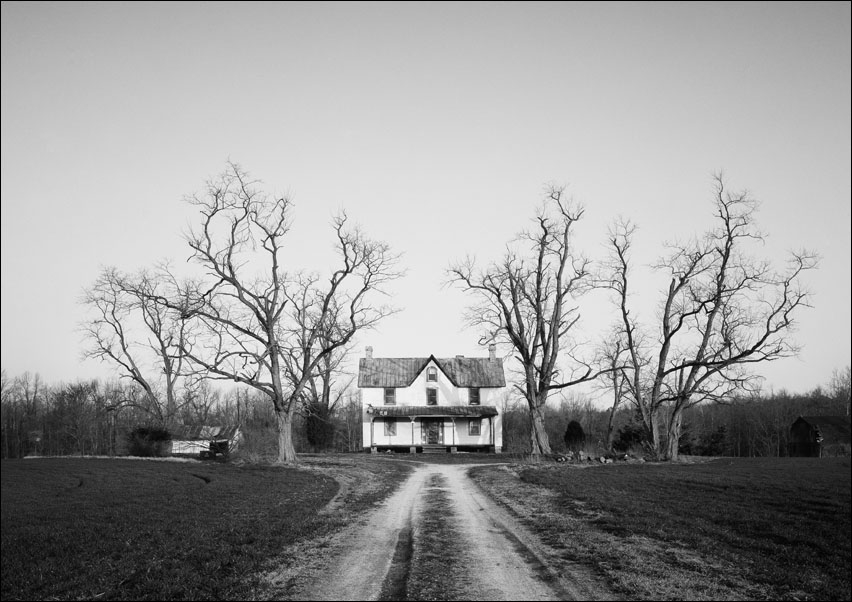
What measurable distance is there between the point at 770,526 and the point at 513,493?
23.7 ft

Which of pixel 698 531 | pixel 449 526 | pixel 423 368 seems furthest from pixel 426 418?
pixel 698 531

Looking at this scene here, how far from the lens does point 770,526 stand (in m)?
11.6

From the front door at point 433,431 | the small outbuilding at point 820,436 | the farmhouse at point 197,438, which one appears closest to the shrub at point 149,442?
the farmhouse at point 197,438

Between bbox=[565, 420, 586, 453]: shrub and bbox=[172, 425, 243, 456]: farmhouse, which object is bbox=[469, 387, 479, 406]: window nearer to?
bbox=[565, 420, 586, 453]: shrub

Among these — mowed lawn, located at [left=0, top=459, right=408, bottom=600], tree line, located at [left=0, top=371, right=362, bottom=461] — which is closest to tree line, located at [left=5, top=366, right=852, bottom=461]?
tree line, located at [left=0, top=371, right=362, bottom=461]

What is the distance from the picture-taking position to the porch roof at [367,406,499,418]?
47062mm

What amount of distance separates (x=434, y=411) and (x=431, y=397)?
179 centimetres

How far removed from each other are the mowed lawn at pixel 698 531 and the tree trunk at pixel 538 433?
10790mm

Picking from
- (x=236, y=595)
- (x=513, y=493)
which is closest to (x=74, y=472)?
(x=513, y=493)

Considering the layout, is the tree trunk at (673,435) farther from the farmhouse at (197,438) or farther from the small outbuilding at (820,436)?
the farmhouse at (197,438)

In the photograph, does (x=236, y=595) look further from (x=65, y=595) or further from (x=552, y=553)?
(x=552, y=553)

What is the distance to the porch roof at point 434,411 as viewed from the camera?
154ft

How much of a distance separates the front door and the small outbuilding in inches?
1188

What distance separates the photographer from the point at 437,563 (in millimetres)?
8828
